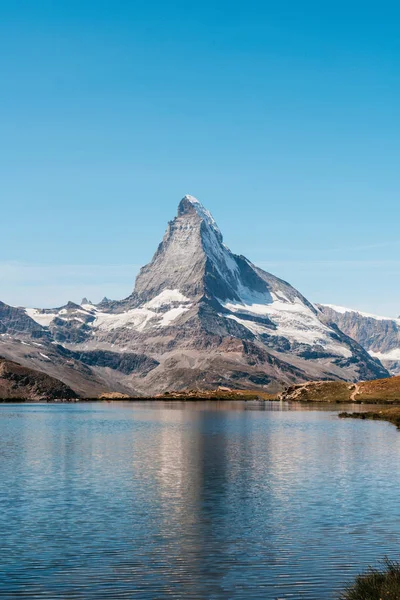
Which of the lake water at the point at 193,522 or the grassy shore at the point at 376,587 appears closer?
the grassy shore at the point at 376,587

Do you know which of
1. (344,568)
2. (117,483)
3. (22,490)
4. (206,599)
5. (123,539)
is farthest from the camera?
(117,483)

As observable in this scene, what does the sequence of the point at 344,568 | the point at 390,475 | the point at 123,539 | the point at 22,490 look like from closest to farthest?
the point at 344,568 < the point at 123,539 < the point at 22,490 < the point at 390,475

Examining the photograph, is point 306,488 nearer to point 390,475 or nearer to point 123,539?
point 390,475

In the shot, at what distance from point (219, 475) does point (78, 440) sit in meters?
53.3

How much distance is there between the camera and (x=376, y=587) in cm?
3216

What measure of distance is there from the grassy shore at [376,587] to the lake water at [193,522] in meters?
2.27

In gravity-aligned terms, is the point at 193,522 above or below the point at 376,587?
below

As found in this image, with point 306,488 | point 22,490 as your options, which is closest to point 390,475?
point 306,488

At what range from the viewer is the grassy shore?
30766mm

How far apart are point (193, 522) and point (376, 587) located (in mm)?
23626

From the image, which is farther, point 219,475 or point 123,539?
point 219,475

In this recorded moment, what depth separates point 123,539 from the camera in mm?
47562

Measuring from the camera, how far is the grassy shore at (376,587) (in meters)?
30.8

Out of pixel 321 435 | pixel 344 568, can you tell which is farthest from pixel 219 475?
pixel 321 435
